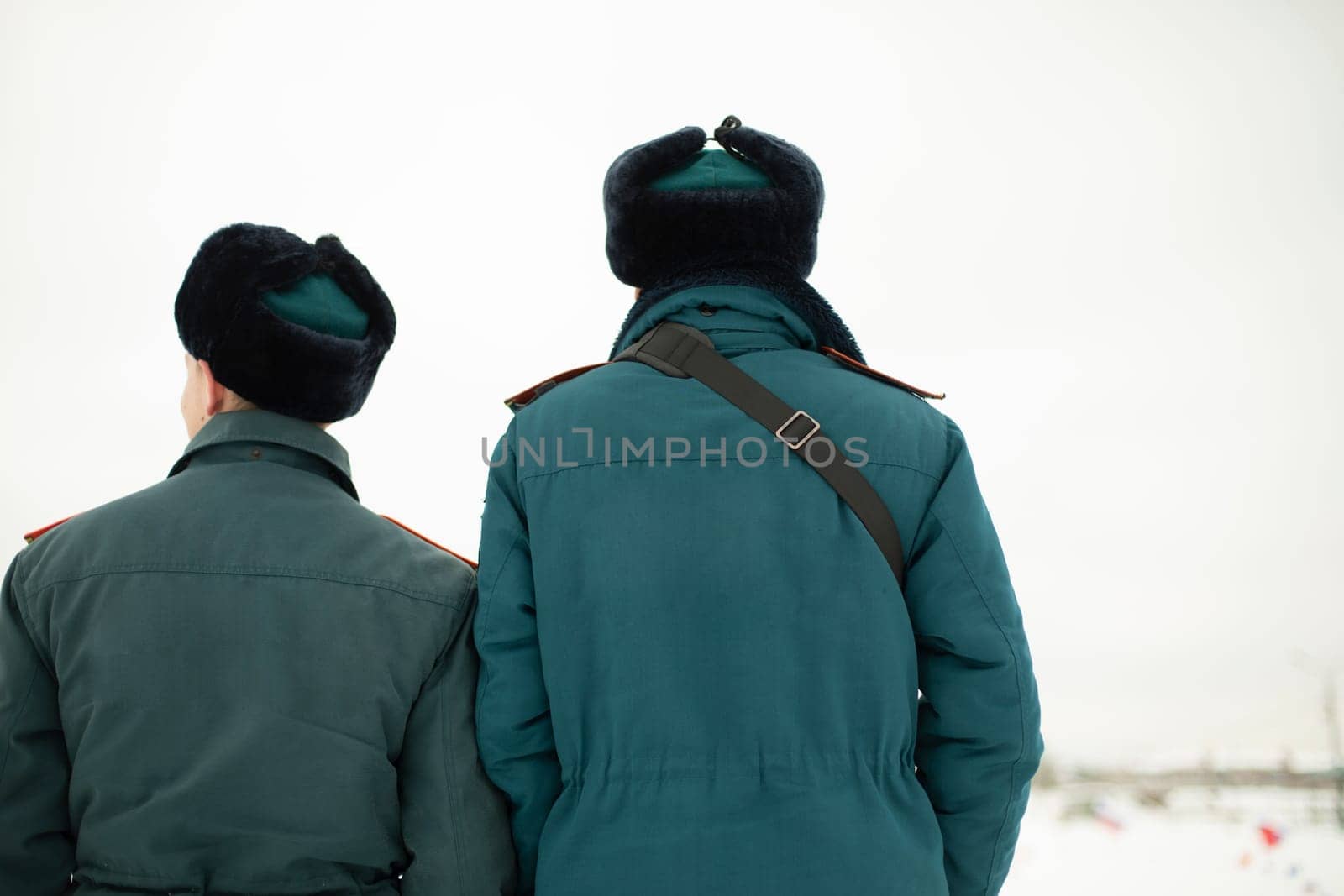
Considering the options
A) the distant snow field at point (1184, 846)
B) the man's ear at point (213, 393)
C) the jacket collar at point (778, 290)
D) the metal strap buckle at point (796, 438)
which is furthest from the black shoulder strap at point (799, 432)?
the distant snow field at point (1184, 846)

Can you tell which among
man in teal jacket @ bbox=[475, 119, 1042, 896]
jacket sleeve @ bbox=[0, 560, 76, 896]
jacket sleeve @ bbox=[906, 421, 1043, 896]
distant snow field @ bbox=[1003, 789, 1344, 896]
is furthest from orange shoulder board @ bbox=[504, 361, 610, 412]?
distant snow field @ bbox=[1003, 789, 1344, 896]

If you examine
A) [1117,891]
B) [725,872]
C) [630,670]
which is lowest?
[1117,891]

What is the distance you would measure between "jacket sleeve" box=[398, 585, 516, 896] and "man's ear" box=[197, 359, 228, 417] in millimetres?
438

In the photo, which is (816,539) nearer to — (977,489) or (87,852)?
(977,489)

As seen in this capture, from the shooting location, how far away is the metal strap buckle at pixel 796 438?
131 centimetres

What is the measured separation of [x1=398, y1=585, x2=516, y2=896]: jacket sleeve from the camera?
1.32 metres

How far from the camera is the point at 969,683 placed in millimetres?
1348

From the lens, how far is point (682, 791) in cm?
125

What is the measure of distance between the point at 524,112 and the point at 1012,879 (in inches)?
147

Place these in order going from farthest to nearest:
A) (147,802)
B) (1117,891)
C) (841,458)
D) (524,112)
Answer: (524,112) < (1117,891) < (841,458) < (147,802)

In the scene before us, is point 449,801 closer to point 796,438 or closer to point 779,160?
point 796,438

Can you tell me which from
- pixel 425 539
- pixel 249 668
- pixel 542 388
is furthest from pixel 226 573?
pixel 542 388

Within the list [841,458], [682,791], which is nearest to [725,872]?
[682,791]

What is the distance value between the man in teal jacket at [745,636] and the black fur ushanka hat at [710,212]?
17 millimetres
